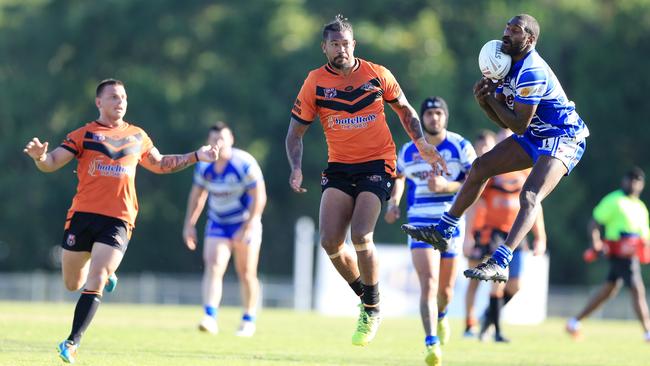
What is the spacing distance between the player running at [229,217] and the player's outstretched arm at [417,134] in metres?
4.93

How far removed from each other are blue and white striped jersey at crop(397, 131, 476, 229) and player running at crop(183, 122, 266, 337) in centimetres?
326

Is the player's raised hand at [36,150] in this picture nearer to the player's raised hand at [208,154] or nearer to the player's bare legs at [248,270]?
the player's raised hand at [208,154]

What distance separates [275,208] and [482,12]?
11094mm

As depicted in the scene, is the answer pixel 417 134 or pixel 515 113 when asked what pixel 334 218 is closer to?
pixel 417 134

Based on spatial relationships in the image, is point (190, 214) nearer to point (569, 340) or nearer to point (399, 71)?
point (569, 340)

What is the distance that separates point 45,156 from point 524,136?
400 cm

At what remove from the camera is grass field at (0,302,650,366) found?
1152cm

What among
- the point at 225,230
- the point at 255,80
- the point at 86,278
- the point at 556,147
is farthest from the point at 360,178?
the point at 255,80

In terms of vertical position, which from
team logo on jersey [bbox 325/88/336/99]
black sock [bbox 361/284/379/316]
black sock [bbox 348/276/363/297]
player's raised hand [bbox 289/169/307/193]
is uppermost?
team logo on jersey [bbox 325/88/336/99]

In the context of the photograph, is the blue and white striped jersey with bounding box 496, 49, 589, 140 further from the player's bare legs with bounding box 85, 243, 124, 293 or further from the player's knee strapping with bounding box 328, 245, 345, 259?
the player's bare legs with bounding box 85, 243, 124, 293

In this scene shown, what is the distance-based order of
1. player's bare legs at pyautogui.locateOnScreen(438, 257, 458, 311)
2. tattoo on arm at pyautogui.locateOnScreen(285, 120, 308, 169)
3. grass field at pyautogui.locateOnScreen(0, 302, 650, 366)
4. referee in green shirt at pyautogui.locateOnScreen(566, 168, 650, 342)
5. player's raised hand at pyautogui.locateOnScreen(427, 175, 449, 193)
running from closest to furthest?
tattoo on arm at pyautogui.locateOnScreen(285, 120, 308, 169)
grass field at pyautogui.locateOnScreen(0, 302, 650, 366)
player's raised hand at pyautogui.locateOnScreen(427, 175, 449, 193)
player's bare legs at pyautogui.locateOnScreen(438, 257, 458, 311)
referee in green shirt at pyautogui.locateOnScreen(566, 168, 650, 342)

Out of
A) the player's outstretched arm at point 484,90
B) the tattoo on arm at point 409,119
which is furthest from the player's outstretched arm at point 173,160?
the player's outstretched arm at point 484,90

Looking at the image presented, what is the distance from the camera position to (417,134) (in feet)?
36.5

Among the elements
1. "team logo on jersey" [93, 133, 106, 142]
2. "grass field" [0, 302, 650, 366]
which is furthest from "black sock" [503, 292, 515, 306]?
"team logo on jersey" [93, 133, 106, 142]
